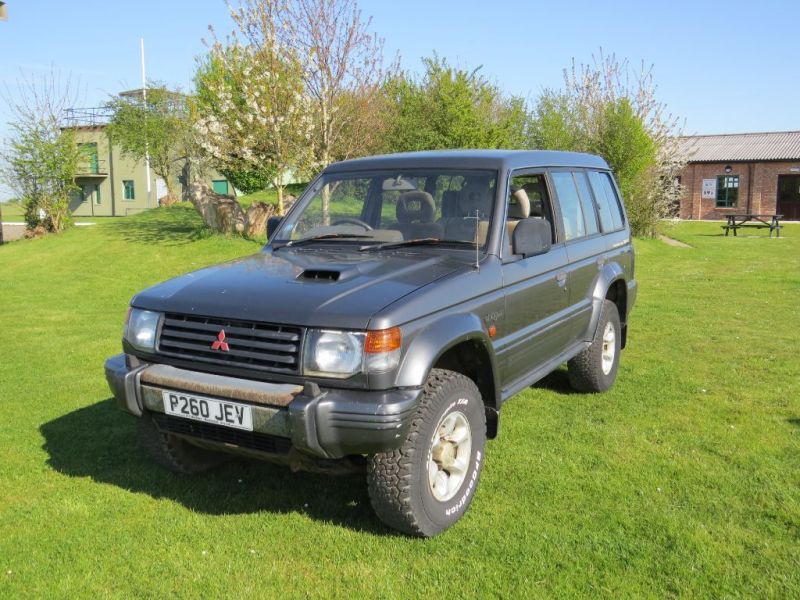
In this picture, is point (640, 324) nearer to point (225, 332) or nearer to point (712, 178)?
point (225, 332)

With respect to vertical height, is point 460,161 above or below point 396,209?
above

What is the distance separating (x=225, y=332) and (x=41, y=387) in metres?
3.85

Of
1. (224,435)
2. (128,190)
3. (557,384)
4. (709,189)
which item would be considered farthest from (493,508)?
(128,190)

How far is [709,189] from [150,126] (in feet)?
116

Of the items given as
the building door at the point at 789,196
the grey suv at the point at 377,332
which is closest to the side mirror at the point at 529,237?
the grey suv at the point at 377,332

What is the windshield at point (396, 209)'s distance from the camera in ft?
14.6

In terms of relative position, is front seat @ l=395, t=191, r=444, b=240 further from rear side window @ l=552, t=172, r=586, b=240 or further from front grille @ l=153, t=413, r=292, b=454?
front grille @ l=153, t=413, r=292, b=454

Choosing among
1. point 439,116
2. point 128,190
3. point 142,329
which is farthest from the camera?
point 128,190

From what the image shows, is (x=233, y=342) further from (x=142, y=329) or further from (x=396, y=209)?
(x=396, y=209)

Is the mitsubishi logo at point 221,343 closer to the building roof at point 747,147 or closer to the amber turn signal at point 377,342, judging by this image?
the amber turn signal at point 377,342

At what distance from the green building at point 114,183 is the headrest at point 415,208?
46.2m

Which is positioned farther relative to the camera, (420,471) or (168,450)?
(168,450)

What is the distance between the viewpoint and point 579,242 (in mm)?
5504

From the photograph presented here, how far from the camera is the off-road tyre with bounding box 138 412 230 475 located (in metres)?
4.27
